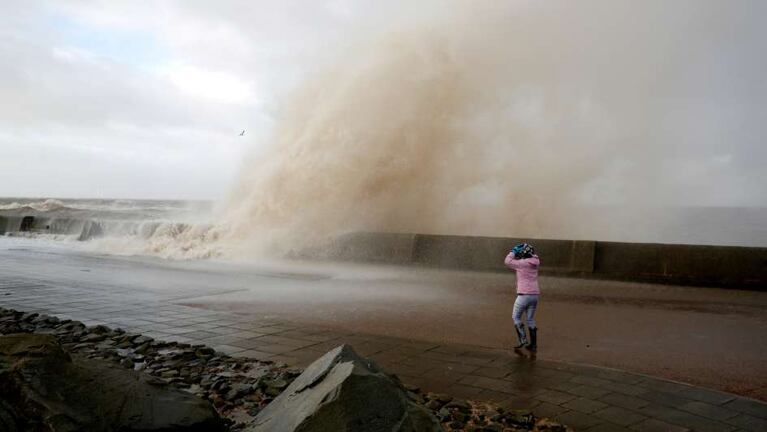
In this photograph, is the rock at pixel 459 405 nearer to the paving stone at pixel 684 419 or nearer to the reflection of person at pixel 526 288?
the paving stone at pixel 684 419

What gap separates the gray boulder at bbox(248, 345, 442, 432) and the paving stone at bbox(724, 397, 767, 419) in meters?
2.44

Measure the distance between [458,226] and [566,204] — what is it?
11.3ft

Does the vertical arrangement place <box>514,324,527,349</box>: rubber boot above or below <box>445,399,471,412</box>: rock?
above

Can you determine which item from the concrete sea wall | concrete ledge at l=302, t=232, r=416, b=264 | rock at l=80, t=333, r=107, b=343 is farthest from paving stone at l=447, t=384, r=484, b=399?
concrete ledge at l=302, t=232, r=416, b=264

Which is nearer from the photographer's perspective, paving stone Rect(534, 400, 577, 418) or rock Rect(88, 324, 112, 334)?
paving stone Rect(534, 400, 577, 418)

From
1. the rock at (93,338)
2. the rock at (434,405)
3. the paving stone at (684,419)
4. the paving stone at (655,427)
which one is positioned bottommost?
the rock at (93,338)

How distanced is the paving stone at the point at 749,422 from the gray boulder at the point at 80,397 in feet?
10.3

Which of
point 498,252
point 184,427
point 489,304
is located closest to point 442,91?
point 498,252

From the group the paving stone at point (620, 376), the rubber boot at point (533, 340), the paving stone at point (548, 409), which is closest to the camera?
the paving stone at point (548, 409)

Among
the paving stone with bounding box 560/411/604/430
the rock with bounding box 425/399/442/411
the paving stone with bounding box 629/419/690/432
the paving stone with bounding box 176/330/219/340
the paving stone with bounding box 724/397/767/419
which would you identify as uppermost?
the paving stone with bounding box 724/397/767/419

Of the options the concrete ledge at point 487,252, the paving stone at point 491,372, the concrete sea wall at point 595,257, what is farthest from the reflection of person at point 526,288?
the concrete sea wall at point 595,257

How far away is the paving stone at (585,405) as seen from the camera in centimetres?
378

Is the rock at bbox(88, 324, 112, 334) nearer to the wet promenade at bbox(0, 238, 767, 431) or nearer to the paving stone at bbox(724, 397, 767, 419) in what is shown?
the wet promenade at bbox(0, 238, 767, 431)

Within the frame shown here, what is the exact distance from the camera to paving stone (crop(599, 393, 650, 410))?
3.88m
